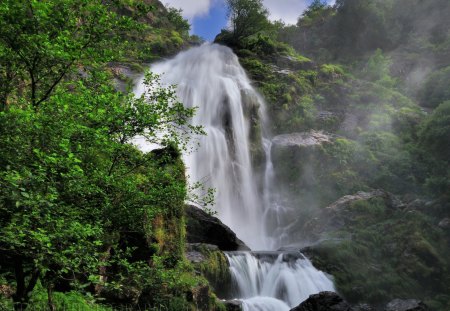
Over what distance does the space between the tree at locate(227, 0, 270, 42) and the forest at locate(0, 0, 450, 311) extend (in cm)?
20

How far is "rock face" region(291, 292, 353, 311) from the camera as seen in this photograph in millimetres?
13210

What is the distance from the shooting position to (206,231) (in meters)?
17.4

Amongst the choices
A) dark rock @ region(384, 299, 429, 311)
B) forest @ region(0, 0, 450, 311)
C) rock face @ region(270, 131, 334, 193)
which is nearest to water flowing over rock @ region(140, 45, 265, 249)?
forest @ region(0, 0, 450, 311)

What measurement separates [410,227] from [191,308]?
1646cm

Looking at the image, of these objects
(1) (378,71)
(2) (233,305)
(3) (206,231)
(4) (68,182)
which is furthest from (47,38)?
(1) (378,71)

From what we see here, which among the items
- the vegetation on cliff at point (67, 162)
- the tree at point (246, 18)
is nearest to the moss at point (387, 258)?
the vegetation on cliff at point (67, 162)

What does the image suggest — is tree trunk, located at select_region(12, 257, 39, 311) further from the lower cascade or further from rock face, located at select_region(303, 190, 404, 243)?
rock face, located at select_region(303, 190, 404, 243)

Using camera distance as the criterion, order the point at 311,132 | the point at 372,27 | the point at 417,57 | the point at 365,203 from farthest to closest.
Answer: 1. the point at 372,27
2. the point at 417,57
3. the point at 311,132
4. the point at 365,203

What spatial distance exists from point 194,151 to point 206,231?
28.6ft

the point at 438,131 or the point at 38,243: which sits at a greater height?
the point at 438,131

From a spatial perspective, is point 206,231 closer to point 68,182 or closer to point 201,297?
point 201,297

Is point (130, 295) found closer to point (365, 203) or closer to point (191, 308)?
point (191, 308)

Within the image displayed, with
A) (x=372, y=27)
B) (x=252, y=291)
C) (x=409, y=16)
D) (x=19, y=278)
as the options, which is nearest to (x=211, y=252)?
(x=252, y=291)

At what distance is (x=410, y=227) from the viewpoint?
22453 millimetres
